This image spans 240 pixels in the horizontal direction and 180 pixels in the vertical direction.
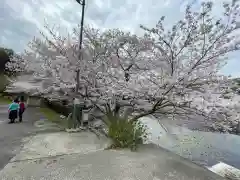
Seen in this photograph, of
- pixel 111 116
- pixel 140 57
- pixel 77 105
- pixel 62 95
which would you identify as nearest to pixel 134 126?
pixel 111 116

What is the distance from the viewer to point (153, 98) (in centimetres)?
489

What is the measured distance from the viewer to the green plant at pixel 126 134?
5.11m

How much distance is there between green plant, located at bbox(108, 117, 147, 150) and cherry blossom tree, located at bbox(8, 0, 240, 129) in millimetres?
510

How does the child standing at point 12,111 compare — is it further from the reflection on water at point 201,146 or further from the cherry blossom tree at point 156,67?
the reflection on water at point 201,146

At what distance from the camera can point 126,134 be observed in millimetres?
5176

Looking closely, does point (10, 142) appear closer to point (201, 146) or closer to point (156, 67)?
point (156, 67)

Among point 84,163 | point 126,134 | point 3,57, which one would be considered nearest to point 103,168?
point 84,163

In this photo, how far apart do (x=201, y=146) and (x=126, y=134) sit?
604cm

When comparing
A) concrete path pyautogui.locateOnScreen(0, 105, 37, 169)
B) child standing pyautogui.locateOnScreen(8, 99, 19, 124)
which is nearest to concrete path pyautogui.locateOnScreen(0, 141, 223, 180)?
concrete path pyautogui.locateOnScreen(0, 105, 37, 169)

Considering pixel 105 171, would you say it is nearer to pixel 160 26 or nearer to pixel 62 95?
pixel 160 26

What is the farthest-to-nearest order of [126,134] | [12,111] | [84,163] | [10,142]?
1. [12,111]
2. [10,142]
3. [126,134]
4. [84,163]

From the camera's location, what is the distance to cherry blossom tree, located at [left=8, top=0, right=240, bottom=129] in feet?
14.2

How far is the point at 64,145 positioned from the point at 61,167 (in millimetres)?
1628

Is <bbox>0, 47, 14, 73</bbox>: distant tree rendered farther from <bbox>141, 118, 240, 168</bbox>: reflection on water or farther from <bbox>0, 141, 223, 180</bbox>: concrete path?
<bbox>0, 141, 223, 180</bbox>: concrete path
